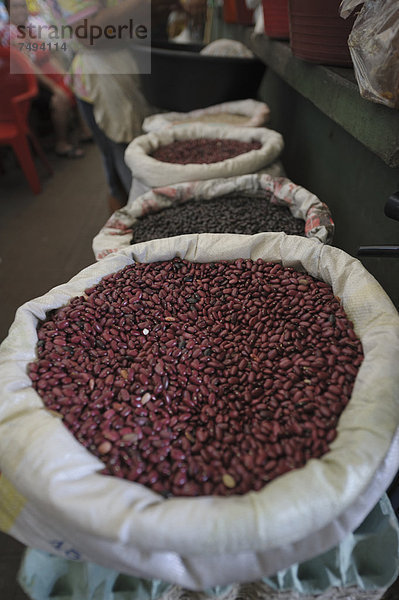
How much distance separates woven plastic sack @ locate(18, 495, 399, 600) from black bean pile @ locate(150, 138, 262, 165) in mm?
1473

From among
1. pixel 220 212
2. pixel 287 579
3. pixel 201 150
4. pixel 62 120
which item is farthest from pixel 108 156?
pixel 287 579

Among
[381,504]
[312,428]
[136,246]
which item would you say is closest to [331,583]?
[381,504]

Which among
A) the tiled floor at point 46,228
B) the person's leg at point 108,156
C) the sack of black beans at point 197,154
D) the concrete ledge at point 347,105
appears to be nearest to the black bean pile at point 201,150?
the sack of black beans at point 197,154

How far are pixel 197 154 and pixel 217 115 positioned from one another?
712mm

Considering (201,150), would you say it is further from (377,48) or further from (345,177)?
(377,48)

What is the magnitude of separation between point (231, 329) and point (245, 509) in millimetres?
483

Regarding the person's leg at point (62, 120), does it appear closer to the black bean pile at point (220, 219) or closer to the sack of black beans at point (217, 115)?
the sack of black beans at point (217, 115)

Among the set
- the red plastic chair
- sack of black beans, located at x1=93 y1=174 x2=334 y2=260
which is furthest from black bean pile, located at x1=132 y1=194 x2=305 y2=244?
the red plastic chair

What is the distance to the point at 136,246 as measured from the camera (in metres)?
1.23

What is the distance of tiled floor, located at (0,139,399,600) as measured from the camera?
8.71 ft

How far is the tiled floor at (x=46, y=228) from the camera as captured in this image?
2.65 meters

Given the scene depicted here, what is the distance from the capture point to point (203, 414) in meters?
0.81

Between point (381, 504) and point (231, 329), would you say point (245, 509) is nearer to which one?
point (381, 504)

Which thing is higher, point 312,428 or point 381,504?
point 312,428
